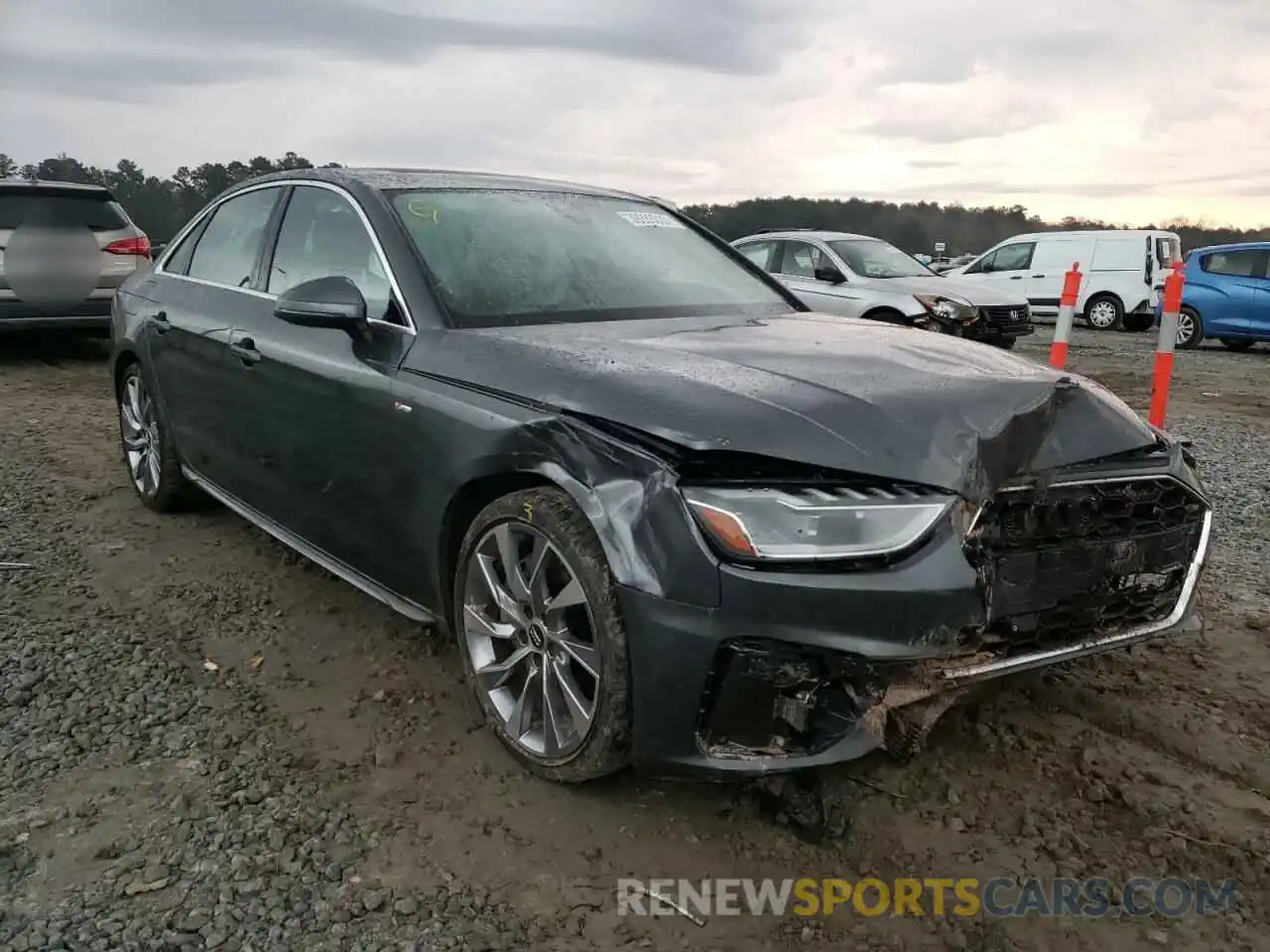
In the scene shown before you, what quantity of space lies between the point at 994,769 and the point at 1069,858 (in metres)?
0.36

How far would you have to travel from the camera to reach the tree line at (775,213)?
1146cm

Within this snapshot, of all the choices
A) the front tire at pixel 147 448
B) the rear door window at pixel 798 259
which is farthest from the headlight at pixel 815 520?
the rear door window at pixel 798 259

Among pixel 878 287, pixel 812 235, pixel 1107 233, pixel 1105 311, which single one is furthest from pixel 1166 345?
pixel 1105 311

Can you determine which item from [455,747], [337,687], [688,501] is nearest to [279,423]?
[337,687]

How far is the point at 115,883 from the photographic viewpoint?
220 centimetres

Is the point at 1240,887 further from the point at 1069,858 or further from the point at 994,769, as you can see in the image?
the point at 994,769

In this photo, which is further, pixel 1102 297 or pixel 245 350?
pixel 1102 297

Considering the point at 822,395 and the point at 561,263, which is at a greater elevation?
the point at 561,263

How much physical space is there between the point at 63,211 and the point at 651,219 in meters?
7.38

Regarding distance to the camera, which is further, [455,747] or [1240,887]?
[455,747]

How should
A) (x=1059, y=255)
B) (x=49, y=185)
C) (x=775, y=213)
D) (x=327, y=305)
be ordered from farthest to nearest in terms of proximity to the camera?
(x=775, y=213)
(x=1059, y=255)
(x=49, y=185)
(x=327, y=305)

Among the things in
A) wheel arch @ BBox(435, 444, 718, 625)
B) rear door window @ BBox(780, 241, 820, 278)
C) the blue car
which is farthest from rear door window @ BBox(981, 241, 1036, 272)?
wheel arch @ BBox(435, 444, 718, 625)

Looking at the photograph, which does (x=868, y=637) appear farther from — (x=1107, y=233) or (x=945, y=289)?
(x=1107, y=233)

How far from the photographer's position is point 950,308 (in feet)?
31.8
